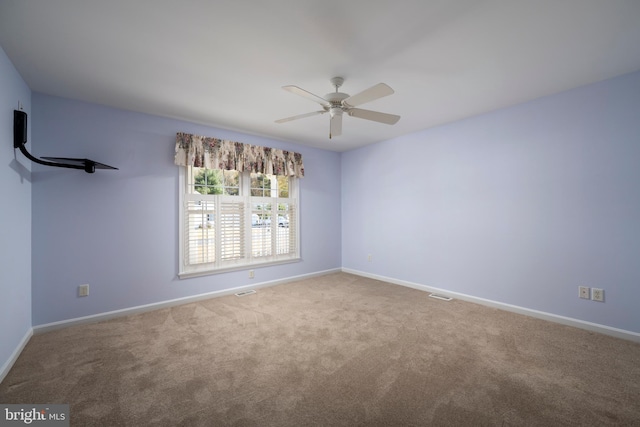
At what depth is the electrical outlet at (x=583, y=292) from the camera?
2.83 metres

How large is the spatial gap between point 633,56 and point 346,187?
157 inches

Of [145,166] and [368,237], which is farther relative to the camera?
[368,237]

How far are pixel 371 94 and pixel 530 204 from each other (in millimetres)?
2472

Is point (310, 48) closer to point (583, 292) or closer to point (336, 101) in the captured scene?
point (336, 101)

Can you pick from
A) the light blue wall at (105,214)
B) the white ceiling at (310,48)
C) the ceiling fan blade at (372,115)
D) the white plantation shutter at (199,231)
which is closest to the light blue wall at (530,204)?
the white ceiling at (310,48)

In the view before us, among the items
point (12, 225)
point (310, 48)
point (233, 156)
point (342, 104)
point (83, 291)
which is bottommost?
point (83, 291)

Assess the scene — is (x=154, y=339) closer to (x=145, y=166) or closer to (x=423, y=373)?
(x=145, y=166)

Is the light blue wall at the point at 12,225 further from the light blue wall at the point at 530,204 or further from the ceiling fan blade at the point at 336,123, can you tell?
the light blue wall at the point at 530,204

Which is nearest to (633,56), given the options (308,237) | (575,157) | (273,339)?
(575,157)

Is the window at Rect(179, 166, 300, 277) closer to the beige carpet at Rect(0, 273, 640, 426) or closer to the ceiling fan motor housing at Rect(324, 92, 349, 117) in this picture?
the beige carpet at Rect(0, 273, 640, 426)

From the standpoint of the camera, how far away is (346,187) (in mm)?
5578

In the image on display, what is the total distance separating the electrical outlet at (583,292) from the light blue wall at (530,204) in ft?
0.15

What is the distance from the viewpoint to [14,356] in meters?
2.25

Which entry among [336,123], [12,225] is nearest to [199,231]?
[12,225]
